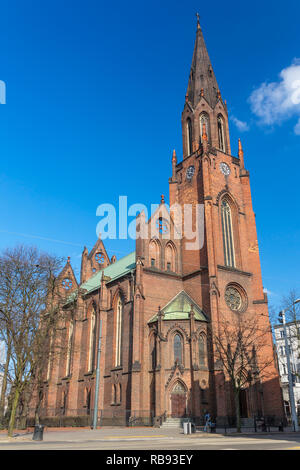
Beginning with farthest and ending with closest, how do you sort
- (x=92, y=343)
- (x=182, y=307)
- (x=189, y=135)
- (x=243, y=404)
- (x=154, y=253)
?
(x=189, y=135), (x=92, y=343), (x=154, y=253), (x=182, y=307), (x=243, y=404)

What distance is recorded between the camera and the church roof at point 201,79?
53250 mm

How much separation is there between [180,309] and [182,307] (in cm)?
39

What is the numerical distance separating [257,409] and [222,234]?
17788mm

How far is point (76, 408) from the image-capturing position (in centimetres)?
4462

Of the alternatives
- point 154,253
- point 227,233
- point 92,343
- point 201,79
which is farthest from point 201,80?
point 92,343

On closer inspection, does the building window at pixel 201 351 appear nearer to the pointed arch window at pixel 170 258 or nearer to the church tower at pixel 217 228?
the church tower at pixel 217 228

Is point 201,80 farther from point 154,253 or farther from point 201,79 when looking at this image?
point 154,253

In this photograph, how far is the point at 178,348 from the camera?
3706cm

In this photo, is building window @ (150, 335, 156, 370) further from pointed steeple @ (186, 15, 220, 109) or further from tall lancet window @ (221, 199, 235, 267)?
pointed steeple @ (186, 15, 220, 109)

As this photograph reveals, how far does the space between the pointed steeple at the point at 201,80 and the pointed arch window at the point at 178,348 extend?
1190 inches

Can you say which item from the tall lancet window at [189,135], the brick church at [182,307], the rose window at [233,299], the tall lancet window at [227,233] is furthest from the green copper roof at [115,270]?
the tall lancet window at [189,135]

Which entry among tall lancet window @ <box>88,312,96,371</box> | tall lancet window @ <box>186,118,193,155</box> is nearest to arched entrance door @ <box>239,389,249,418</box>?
tall lancet window @ <box>88,312,96,371</box>
